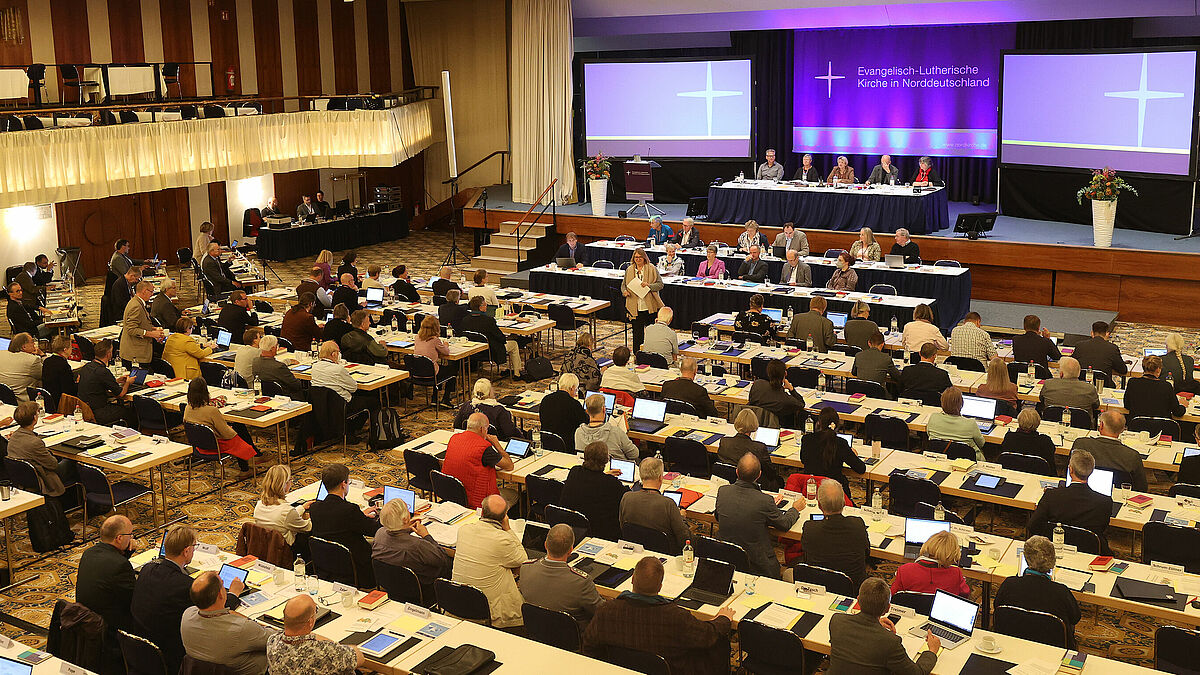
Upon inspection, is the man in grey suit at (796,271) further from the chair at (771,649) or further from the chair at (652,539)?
the chair at (771,649)

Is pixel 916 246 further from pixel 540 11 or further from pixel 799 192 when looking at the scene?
pixel 540 11

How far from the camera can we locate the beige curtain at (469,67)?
27.6 m

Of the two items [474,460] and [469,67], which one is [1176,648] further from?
[469,67]

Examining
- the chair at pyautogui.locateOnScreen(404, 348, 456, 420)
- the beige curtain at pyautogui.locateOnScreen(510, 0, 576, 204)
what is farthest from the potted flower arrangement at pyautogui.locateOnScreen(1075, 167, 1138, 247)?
the beige curtain at pyautogui.locateOnScreen(510, 0, 576, 204)

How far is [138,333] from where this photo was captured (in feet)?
45.3

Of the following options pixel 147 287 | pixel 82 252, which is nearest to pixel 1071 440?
pixel 147 287

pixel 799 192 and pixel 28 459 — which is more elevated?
pixel 799 192

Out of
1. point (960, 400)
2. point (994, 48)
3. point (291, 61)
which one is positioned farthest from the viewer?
point (291, 61)

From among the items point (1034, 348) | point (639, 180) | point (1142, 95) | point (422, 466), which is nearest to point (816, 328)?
point (1034, 348)

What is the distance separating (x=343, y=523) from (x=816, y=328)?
23.5ft

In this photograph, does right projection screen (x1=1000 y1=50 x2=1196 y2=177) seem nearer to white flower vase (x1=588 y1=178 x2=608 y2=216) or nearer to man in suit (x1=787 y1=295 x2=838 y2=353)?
white flower vase (x1=588 y1=178 x2=608 y2=216)

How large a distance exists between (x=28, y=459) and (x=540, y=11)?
1748 cm

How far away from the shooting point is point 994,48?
2256 cm

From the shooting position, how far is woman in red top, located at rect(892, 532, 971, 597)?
6.99 m
